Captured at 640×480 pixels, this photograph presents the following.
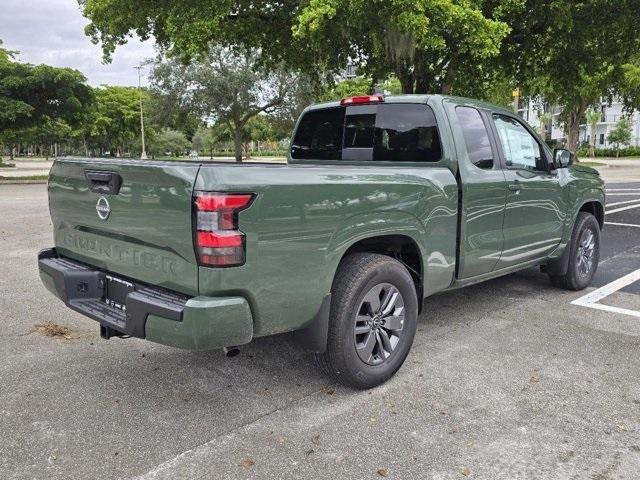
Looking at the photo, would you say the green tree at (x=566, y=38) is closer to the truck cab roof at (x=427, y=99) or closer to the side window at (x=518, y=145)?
the side window at (x=518, y=145)

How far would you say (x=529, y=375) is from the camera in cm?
384

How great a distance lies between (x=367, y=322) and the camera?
140 inches

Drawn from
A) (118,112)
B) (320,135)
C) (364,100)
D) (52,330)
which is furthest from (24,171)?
(364,100)

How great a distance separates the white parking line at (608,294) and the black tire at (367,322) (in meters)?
2.57

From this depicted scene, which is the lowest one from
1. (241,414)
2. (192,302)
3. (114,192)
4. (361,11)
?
(241,414)

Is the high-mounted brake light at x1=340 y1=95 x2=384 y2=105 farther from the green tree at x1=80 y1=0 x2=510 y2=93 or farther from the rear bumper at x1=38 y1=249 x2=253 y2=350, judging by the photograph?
the green tree at x1=80 y1=0 x2=510 y2=93

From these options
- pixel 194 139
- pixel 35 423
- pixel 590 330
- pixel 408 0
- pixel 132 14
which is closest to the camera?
pixel 35 423

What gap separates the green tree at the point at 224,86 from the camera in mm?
33188

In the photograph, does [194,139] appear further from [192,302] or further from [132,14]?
[192,302]

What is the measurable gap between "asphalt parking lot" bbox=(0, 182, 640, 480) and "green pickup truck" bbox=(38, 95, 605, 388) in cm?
39

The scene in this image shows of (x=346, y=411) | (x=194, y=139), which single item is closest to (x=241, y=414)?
(x=346, y=411)

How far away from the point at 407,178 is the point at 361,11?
24.0ft

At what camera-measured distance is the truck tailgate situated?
2.86 metres

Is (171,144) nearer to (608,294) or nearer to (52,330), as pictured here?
(52,330)
